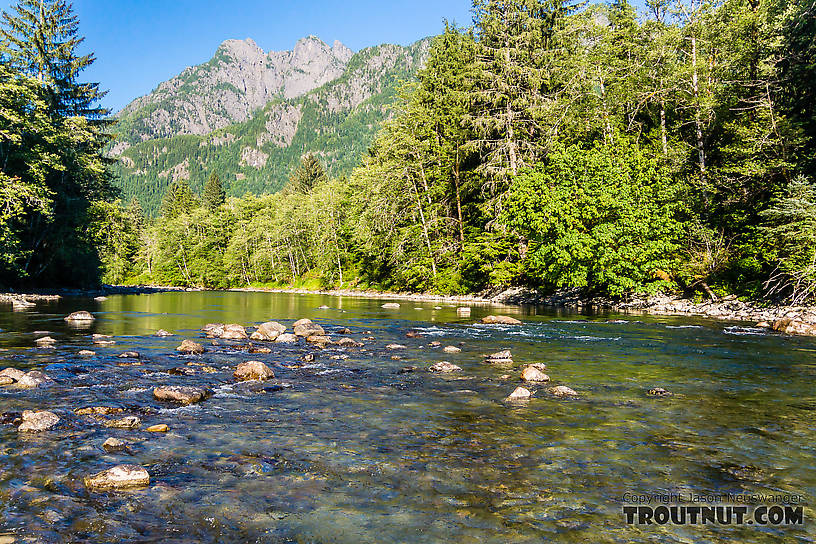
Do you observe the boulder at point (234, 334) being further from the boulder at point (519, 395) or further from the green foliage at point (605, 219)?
the green foliage at point (605, 219)

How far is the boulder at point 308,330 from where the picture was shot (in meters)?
21.3

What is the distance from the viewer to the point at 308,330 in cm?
2189

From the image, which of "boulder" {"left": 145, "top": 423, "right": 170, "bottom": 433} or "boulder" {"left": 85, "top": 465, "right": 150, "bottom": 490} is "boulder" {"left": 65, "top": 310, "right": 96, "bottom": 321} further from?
"boulder" {"left": 85, "top": 465, "right": 150, "bottom": 490}

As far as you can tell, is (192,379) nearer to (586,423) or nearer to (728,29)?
(586,423)

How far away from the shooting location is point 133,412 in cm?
989

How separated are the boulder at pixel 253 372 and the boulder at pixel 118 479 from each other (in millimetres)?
6223

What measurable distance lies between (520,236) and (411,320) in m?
16.8

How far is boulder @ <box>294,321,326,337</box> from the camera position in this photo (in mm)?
21344

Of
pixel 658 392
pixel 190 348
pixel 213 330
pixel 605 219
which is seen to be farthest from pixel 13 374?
pixel 605 219

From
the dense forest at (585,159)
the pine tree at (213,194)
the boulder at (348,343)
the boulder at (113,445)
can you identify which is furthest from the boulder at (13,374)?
the pine tree at (213,194)

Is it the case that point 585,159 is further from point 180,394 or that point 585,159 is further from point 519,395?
point 180,394

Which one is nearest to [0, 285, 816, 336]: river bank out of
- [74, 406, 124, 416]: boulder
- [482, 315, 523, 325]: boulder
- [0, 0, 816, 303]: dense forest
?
[0, 0, 816, 303]: dense forest

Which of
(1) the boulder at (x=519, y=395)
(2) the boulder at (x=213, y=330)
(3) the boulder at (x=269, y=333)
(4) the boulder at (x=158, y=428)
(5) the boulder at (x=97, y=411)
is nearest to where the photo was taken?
(4) the boulder at (x=158, y=428)

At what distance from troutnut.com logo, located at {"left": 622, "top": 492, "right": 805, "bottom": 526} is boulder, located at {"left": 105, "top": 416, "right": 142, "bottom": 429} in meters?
8.44
